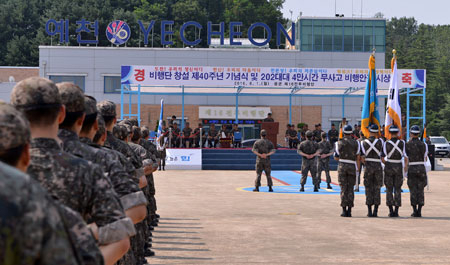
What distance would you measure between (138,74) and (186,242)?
22.7 m

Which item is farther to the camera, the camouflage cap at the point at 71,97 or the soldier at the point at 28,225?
the camouflage cap at the point at 71,97

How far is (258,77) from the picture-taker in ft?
109

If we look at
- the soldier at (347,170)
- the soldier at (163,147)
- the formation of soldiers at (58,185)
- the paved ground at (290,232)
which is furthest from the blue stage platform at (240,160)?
the formation of soldiers at (58,185)

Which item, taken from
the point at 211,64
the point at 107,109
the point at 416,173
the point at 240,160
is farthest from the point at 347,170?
the point at 211,64

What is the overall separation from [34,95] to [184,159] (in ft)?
101

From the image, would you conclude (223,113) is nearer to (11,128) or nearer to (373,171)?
(373,171)

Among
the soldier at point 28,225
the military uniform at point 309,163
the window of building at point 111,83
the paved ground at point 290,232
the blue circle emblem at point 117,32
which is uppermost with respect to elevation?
the blue circle emblem at point 117,32

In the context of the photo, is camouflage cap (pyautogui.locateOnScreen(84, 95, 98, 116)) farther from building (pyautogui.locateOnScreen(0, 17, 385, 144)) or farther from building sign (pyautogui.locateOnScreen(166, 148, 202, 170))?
building (pyautogui.locateOnScreen(0, 17, 385, 144))

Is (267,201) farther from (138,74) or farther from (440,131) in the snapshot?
(440,131)

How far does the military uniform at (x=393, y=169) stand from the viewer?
1405cm

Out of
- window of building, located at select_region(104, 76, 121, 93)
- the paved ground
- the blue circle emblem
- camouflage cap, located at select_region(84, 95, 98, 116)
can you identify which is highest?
the blue circle emblem

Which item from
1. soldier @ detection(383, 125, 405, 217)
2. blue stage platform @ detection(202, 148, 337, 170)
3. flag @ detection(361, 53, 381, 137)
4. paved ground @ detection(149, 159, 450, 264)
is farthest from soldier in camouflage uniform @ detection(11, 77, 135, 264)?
blue stage platform @ detection(202, 148, 337, 170)

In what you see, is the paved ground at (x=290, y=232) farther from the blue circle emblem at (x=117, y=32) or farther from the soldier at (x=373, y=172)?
the blue circle emblem at (x=117, y=32)

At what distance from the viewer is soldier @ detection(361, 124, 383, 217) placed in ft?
46.0
